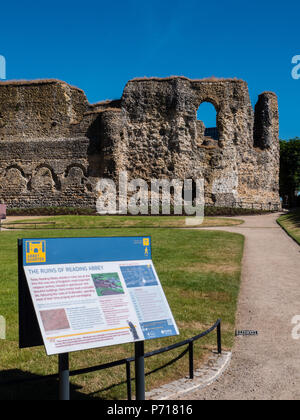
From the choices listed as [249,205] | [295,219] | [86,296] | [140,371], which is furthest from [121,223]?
[86,296]

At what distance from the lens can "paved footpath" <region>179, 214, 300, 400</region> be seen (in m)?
4.40

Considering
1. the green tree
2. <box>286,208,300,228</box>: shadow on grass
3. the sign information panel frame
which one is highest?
the green tree

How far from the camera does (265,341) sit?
5953mm

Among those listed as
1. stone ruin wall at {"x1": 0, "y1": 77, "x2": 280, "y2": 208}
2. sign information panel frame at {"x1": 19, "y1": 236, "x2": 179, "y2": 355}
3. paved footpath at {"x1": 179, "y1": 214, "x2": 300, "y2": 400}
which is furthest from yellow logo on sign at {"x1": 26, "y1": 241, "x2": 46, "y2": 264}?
stone ruin wall at {"x1": 0, "y1": 77, "x2": 280, "y2": 208}

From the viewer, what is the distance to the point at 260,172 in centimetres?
3956

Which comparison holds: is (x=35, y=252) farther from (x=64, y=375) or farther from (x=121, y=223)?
(x=121, y=223)

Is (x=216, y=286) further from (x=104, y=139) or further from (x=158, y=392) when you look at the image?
(x=104, y=139)

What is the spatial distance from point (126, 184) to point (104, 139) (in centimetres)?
409

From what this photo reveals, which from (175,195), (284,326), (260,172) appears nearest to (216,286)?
(284,326)

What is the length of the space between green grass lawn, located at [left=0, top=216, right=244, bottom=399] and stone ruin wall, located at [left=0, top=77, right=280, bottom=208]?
2071cm

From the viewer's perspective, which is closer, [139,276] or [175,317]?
[139,276]

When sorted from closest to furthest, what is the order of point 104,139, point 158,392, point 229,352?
1. point 158,392
2. point 229,352
3. point 104,139

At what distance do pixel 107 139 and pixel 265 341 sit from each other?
29595 millimetres

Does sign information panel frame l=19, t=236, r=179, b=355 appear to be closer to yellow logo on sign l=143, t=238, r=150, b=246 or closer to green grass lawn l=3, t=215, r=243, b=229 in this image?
yellow logo on sign l=143, t=238, r=150, b=246
